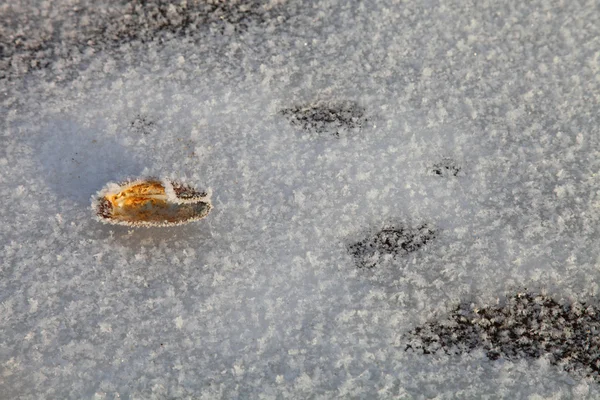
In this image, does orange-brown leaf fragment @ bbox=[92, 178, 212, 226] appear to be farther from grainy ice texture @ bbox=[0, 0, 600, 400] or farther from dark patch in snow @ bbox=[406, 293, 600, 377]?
dark patch in snow @ bbox=[406, 293, 600, 377]

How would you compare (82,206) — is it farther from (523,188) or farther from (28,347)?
(523,188)

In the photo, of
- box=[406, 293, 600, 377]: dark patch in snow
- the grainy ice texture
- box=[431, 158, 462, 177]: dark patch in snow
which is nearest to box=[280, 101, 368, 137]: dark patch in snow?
the grainy ice texture

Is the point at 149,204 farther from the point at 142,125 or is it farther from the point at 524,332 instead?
the point at 524,332

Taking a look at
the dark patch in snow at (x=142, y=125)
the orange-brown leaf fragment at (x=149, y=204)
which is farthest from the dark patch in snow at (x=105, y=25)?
the orange-brown leaf fragment at (x=149, y=204)

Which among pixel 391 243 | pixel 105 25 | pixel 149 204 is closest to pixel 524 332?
pixel 391 243

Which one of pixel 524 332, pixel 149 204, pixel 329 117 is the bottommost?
pixel 524 332
